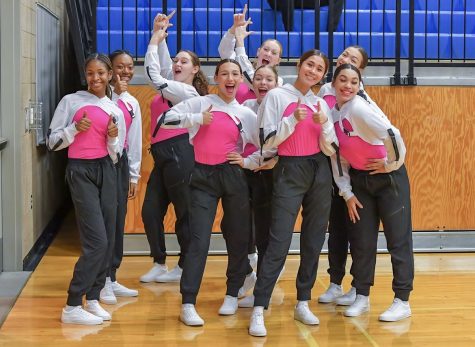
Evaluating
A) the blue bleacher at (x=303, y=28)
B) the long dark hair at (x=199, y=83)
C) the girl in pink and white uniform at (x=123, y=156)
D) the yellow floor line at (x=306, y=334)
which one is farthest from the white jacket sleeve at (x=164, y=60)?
the blue bleacher at (x=303, y=28)

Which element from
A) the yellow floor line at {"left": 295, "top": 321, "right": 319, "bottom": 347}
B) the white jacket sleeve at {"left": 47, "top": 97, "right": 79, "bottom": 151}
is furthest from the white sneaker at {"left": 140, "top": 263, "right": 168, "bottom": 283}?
the white jacket sleeve at {"left": 47, "top": 97, "right": 79, "bottom": 151}

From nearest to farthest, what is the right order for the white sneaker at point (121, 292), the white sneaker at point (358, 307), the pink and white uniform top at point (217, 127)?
the pink and white uniform top at point (217, 127), the white sneaker at point (358, 307), the white sneaker at point (121, 292)

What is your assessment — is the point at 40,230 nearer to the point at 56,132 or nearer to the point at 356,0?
the point at 56,132

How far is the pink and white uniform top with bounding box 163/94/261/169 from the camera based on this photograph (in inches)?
199

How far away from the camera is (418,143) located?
727 cm

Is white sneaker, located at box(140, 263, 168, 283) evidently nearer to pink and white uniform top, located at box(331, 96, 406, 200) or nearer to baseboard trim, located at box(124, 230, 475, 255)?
baseboard trim, located at box(124, 230, 475, 255)

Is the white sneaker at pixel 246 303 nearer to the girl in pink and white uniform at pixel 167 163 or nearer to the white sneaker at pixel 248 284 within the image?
the white sneaker at pixel 248 284

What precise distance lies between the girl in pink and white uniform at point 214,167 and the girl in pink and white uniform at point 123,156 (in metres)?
0.55

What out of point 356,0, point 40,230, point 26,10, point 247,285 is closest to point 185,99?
point 247,285

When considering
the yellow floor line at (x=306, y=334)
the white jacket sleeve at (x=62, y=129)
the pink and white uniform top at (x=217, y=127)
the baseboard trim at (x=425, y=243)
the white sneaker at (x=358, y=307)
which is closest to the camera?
the yellow floor line at (x=306, y=334)

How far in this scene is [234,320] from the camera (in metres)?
5.20

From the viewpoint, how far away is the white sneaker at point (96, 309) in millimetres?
5160

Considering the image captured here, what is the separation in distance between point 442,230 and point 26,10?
11.6ft

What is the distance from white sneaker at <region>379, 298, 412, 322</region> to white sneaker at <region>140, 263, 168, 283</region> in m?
1.65
